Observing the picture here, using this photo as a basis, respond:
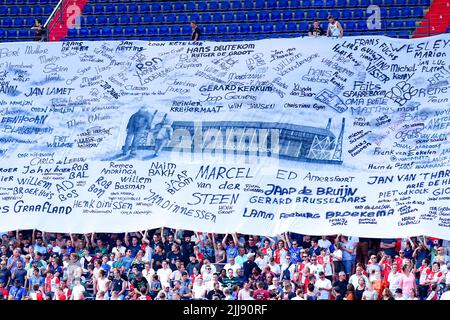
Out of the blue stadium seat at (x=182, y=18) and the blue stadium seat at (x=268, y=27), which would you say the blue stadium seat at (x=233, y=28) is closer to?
the blue stadium seat at (x=268, y=27)

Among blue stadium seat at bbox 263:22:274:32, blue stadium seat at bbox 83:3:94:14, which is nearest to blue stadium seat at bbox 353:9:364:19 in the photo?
blue stadium seat at bbox 263:22:274:32

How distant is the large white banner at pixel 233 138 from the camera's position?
20078 mm

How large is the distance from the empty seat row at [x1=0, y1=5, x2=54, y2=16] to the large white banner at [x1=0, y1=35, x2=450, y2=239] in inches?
247

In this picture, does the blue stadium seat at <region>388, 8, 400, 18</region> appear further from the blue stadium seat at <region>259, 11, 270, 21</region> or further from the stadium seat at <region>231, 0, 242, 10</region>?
the stadium seat at <region>231, 0, 242, 10</region>

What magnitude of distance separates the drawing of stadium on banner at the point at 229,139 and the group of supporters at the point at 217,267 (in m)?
1.38

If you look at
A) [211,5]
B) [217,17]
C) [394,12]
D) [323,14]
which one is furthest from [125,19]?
[394,12]

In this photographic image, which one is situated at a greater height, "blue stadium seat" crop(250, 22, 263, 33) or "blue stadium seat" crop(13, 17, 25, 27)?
"blue stadium seat" crop(13, 17, 25, 27)

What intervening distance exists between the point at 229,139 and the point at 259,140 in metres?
0.53

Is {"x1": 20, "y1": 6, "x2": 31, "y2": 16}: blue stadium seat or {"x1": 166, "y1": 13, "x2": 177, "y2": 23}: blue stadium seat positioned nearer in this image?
{"x1": 166, "y1": 13, "x2": 177, "y2": 23}: blue stadium seat

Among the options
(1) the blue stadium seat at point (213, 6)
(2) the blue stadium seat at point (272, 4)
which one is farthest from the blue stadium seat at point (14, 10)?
(2) the blue stadium seat at point (272, 4)

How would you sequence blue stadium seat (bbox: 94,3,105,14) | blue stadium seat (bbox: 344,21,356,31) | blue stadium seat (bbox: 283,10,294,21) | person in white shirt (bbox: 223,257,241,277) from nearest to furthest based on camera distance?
person in white shirt (bbox: 223,257,241,277) → blue stadium seat (bbox: 344,21,356,31) → blue stadium seat (bbox: 283,10,294,21) → blue stadium seat (bbox: 94,3,105,14)

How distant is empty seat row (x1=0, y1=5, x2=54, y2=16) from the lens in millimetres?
28266

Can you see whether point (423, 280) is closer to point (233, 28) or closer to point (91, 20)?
point (233, 28)
